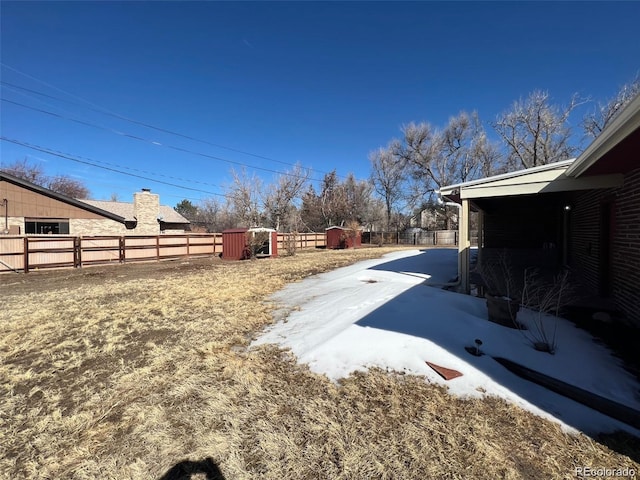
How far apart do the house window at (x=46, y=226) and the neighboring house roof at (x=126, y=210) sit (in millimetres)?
3930

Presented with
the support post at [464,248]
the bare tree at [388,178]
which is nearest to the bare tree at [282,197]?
the bare tree at [388,178]

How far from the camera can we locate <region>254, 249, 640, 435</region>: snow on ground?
265 cm

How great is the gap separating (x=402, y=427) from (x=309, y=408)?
755 millimetres

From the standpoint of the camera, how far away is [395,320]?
14.1ft

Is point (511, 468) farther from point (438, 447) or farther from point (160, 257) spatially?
point (160, 257)

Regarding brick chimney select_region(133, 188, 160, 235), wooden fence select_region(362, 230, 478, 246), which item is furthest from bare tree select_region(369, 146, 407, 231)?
brick chimney select_region(133, 188, 160, 235)

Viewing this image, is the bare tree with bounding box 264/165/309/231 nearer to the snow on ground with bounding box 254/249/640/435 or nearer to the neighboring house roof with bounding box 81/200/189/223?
the neighboring house roof with bounding box 81/200/189/223

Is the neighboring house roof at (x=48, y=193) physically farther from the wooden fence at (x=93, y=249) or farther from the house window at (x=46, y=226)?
the wooden fence at (x=93, y=249)

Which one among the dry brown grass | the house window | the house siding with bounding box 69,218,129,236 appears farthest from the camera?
the house siding with bounding box 69,218,129,236

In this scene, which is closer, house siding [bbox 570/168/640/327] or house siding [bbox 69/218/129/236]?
house siding [bbox 570/168/640/327]

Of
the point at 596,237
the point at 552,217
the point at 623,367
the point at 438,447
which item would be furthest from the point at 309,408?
the point at 552,217

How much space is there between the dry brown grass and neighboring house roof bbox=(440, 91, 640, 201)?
2818 mm

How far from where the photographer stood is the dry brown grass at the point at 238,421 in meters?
1.92

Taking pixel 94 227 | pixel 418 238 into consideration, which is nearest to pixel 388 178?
pixel 418 238
